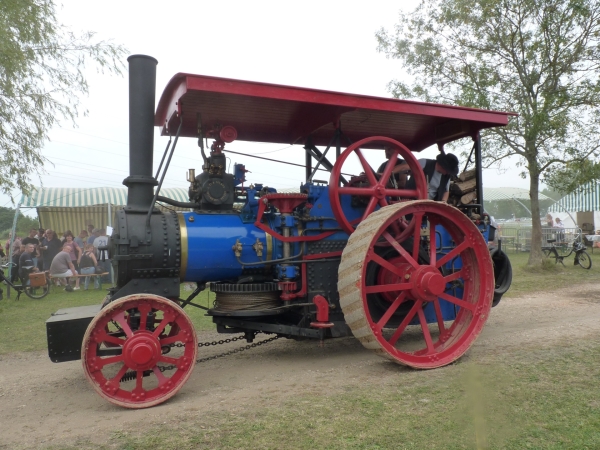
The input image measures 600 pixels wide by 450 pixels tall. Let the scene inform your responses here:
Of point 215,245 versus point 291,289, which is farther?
point 291,289

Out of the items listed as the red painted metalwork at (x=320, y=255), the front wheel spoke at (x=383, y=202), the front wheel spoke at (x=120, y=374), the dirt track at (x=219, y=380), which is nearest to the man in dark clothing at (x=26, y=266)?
the dirt track at (x=219, y=380)

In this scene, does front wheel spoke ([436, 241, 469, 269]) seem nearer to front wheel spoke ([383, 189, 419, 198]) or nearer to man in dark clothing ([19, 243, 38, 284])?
front wheel spoke ([383, 189, 419, 198])

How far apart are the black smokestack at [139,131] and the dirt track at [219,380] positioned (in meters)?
1.51

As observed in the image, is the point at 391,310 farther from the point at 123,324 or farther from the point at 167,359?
the point at 123,324

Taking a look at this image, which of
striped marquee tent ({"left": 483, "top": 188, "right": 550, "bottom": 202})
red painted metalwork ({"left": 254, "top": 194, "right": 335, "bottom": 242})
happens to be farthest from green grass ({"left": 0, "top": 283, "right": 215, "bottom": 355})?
striped marquee tent ({"left": 483, "top": 188, "right": 550, "bottom": 202})

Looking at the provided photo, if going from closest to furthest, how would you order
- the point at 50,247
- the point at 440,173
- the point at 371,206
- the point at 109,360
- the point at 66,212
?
the point at 109,360 < the point at 371,206 < the point at 440,173 < the point at 50,247 < the point at 66,212

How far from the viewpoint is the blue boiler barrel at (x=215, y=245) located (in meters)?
4.17

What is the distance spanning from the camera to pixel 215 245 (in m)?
4.25

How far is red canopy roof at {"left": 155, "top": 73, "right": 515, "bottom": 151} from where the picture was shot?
3.84 meters

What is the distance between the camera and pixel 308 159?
5.57 metres

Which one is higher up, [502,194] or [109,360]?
[502,194]

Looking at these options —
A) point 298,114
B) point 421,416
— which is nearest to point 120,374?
point 421,416

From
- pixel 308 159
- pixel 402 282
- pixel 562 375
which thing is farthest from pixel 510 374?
pixel 308 159

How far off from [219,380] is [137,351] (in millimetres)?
872
